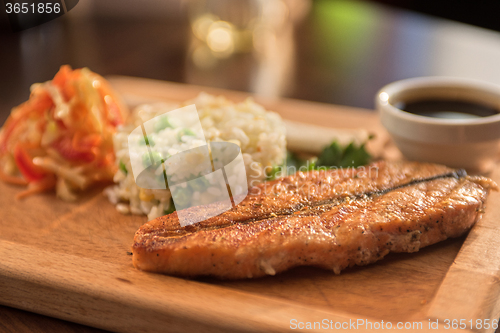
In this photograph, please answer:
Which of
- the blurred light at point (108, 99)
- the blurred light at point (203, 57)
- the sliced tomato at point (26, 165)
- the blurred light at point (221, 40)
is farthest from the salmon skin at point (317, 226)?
the blurred light at point (221, 40)

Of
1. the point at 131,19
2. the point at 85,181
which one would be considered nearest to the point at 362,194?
the point at 85,181

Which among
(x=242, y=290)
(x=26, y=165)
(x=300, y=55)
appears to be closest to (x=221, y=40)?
(x=300, y=55)

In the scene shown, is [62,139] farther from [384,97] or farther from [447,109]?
[447,109]

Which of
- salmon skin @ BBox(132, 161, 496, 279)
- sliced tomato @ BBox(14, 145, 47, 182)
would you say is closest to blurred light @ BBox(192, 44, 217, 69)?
sliced tomato @ BBox(14, 145, 47, 182)

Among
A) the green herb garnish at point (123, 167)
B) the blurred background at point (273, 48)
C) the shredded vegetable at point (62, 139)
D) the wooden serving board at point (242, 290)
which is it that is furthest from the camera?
the blurred background at point (273, 48)

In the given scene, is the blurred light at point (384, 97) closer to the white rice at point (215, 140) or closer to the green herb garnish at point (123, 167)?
the white rice at point (215, 140)

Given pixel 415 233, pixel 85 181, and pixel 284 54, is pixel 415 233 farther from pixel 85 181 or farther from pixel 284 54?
pixel 284 54
